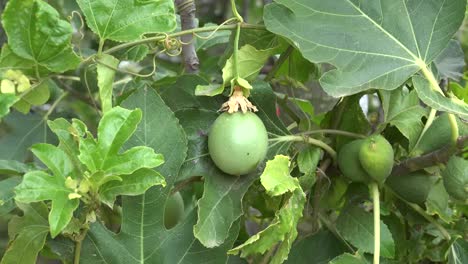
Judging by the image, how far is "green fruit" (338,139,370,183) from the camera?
998 millimetres

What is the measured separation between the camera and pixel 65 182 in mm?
779

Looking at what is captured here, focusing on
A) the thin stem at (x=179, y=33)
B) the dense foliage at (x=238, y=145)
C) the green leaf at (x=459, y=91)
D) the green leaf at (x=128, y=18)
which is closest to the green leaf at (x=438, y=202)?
the dense foliage at (x=238, y=145)

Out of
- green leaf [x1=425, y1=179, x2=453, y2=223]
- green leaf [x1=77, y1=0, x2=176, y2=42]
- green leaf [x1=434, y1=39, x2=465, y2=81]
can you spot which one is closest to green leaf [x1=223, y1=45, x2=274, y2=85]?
green leaf [x1=77, y1=0, x2=176, y2=42]

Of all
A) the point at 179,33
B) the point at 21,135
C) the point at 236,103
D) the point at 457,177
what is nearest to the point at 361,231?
the point at 457,177

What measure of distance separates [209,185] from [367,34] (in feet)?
1.04

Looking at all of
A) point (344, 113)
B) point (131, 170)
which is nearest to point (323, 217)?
point (344, 113)

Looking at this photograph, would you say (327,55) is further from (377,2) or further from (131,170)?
(131,170)

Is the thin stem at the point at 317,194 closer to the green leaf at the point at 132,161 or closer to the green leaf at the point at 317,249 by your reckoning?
the green leaf at the point at 317,249

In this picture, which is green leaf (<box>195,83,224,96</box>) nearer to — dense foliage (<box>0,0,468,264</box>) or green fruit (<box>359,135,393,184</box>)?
dense foliage (<box>0,0,468,264</box>)

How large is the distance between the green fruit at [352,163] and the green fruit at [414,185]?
0.19ft

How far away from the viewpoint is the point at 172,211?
1.06 metres

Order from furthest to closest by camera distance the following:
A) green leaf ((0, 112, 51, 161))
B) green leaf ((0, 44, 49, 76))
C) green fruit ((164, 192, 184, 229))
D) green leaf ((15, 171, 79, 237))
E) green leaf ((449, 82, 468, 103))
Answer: green leaf ((0, 112, 51, 161))
green leaf ((449, 82, 468, 103))
green fruit ((164, 192, 184, 229))
green leaf ((0, 44, 49, 76))
green leaf ((15, 171, 79, 237))

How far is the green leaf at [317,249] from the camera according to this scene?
3.44 ft

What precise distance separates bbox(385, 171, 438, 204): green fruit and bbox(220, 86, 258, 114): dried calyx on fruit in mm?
277
